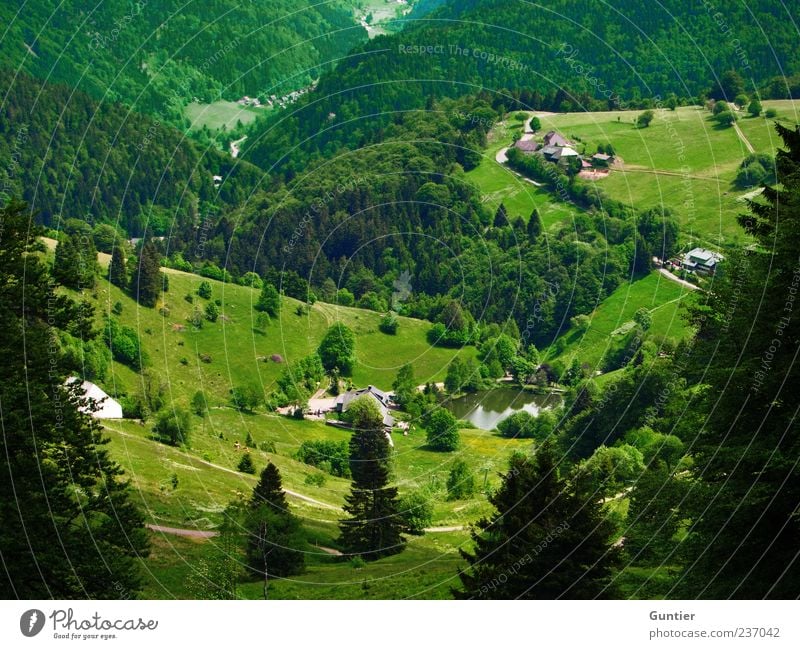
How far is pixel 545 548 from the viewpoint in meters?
74.1

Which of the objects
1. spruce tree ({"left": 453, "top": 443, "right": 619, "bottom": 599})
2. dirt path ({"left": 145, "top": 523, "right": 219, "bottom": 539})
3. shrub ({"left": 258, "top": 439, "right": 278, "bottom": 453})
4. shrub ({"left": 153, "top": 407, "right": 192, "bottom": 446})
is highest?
shrub ({"left": 258, "top": 439, "right": 278, "bottom": 453})

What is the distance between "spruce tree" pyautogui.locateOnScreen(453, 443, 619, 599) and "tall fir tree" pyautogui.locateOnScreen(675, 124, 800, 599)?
5394mm

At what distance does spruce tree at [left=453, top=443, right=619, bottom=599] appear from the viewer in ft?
242

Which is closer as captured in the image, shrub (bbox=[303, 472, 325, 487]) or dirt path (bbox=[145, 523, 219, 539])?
dirt path (bbox=[145, 523, 219, 539])

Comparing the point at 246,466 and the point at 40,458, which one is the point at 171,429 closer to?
the point at 246,466

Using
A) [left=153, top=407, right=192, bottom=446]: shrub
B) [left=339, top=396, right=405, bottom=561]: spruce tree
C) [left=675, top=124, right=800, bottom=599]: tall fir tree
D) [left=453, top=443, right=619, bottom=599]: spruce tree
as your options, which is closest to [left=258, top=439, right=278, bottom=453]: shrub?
[left=153, top=407, right=192, bottom=446]: shrub

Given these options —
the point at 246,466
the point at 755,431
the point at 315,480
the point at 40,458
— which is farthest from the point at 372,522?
the point at 315,480

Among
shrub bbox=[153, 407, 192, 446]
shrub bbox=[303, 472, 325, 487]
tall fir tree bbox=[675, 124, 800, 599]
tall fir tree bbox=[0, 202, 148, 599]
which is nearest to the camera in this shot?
tall fir tree bbox=[675, 124, 800, 599]

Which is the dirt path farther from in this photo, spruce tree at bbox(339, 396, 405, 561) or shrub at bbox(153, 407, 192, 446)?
shrub at bbox(153, 407, 192, 446)

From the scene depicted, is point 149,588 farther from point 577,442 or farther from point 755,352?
point 577,442

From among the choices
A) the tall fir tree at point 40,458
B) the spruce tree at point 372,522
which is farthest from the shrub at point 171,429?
the tall fir tree at point 40,458

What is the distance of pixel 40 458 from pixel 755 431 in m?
42.9

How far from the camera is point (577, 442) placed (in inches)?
7200

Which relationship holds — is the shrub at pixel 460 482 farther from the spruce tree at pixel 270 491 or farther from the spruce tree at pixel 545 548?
the spruce tree at pixel 545 548
